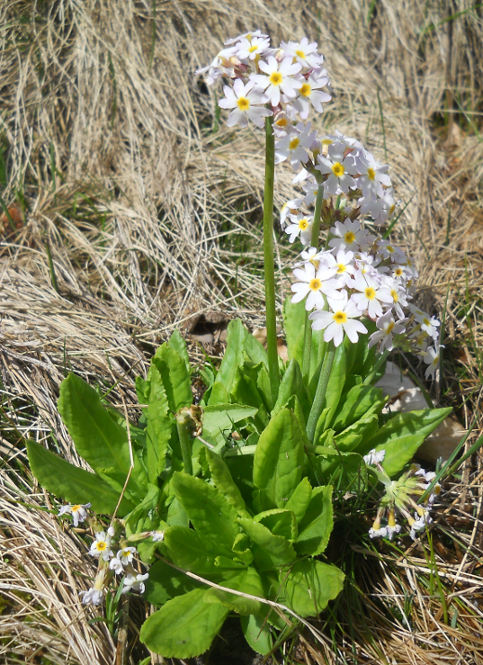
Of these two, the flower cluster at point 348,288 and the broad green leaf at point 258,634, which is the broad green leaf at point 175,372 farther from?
the broad green leaf at point 258,634

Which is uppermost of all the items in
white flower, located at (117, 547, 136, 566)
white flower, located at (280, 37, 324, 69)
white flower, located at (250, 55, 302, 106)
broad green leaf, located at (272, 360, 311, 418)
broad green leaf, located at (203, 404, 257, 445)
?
white flower, located at (280, 37, 324, 69)

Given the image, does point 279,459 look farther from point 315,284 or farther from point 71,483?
point 71,483

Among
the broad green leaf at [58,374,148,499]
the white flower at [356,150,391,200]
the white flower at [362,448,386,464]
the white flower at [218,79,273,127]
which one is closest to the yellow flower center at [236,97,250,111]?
the white flower at [218,79,273,127]

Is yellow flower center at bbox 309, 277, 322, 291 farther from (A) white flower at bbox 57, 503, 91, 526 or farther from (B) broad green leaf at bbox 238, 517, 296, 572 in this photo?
(A) white flower at bbox 57, 503, 91, 526

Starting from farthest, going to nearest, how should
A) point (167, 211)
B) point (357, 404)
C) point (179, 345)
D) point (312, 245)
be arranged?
point (167, 211), point (179, 345), point (357, 404), point (312, 245)

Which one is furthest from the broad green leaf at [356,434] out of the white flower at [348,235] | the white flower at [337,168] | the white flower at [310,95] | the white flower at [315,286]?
the white flower at [310,95]

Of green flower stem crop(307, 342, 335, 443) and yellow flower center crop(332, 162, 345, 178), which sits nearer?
yellow flower center crop(332, 162, 345, 178)

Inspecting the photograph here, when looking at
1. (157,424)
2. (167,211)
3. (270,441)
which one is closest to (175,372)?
(157,424)
